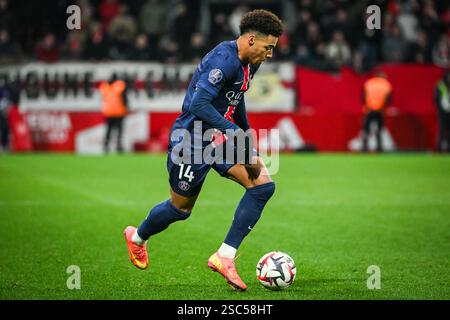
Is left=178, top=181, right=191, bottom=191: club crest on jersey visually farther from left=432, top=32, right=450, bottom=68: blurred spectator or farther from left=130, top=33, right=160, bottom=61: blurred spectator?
left=432, top=32, right=450, bottom=68: blurred spectator

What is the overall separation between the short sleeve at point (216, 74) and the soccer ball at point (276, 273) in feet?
4.50

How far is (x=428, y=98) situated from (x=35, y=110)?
414 inches

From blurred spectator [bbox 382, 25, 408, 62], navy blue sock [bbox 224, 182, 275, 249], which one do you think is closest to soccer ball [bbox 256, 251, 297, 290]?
navy blue sock [bbox 224, 182, 275, 249]

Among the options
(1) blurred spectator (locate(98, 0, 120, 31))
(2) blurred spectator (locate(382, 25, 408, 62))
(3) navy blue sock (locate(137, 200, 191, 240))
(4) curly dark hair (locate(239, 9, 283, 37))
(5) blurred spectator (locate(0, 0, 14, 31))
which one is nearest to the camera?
(4) curly dark hair (locate(239, 9, 283, 37))

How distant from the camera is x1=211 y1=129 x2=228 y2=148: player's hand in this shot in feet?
21.1

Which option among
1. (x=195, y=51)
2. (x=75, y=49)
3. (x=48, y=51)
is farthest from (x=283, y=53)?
(x=48, y=51)

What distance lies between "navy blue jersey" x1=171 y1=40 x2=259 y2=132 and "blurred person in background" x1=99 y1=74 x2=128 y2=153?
14402 millimetres

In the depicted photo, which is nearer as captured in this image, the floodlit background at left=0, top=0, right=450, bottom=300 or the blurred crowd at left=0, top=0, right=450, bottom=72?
the floodlit background at left=0, top=0, right=450, bottom=300

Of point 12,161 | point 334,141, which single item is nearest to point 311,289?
point 12,161

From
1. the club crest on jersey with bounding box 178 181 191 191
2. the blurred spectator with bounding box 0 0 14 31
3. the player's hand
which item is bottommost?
the club crest on jersey with bounding box 178 181 191 191
